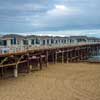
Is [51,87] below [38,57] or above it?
below

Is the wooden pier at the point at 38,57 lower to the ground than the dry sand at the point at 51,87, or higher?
higher

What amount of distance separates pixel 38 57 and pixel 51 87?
12224mm

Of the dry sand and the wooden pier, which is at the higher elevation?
the wooden pier

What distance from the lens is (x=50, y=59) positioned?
4569 cm

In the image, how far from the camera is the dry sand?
848 inches

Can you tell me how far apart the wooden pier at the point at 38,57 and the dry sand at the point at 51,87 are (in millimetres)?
1878

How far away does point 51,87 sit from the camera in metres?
24.7

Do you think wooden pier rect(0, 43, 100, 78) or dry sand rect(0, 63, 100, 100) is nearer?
dry sand rect(0, 63, 100, 100)

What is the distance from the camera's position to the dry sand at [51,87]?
21531 mm

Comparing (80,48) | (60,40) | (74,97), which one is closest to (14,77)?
(74,97)

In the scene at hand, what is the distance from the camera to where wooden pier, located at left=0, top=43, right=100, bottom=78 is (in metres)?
29.8

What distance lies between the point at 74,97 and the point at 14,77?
9.99m

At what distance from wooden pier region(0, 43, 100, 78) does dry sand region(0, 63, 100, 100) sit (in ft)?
6.16

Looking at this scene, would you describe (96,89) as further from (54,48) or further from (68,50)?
(68,50)
